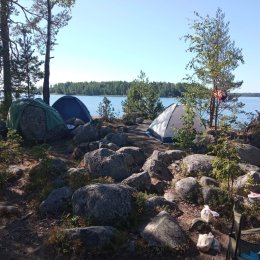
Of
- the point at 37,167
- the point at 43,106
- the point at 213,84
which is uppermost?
the point at 213,84

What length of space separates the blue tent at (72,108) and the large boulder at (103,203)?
408 inches

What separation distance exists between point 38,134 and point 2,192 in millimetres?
4983

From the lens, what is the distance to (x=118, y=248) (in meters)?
6.29

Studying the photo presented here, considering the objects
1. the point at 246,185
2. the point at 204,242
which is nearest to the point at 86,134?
the point at 246,185

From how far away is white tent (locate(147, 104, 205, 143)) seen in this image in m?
13.7

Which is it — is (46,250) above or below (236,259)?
below

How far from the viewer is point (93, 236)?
20.7 feet

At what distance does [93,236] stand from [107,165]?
306cm

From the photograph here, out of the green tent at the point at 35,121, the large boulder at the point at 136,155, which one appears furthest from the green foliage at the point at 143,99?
the large boulder at the point at 136,155

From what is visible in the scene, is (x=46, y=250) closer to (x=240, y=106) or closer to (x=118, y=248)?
(x=118, y=248)

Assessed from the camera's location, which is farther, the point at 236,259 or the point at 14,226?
the point at 14,226

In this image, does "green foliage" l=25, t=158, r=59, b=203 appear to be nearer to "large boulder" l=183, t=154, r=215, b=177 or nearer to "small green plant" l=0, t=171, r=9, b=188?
"small green plant" l=0, t=171, r=9, b=188

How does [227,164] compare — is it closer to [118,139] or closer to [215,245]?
[215,245]

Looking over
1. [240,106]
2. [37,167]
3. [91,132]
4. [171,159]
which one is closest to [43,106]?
[91,132]
